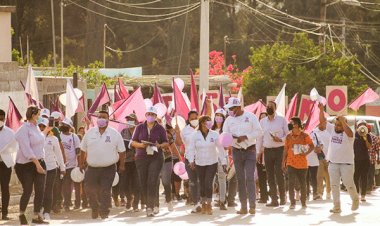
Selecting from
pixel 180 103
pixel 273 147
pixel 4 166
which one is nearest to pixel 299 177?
pixel 273 147

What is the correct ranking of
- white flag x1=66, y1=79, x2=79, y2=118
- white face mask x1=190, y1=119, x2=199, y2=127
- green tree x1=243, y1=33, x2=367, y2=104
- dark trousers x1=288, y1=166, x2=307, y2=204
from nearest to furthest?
1. dark trousers x1=288, y1=166, x2=307, y2=204
2. white face mask x1=190, y1=119, x2=199, y2=127
3. white flag x1=66, y1=79, x2=79, y2=118
4. green tree x1=243, y1=33, x2=367, y2=104

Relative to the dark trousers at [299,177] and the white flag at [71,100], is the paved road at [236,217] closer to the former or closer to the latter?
the dark trousers at [299,177]

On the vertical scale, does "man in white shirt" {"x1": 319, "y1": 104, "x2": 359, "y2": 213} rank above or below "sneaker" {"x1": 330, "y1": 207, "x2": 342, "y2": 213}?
above

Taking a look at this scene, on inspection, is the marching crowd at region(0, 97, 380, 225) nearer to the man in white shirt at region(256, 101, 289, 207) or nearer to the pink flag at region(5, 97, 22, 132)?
the man in white shirt at region(256, 101, 289, 207)

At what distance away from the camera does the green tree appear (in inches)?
1976

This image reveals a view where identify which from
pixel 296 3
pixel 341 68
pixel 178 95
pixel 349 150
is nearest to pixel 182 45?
pixel 341 68

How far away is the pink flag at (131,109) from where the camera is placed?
20.6 metres

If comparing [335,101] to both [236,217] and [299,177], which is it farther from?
[236,217]

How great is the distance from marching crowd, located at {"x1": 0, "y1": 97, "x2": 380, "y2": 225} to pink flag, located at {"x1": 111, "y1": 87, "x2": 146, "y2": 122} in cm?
14

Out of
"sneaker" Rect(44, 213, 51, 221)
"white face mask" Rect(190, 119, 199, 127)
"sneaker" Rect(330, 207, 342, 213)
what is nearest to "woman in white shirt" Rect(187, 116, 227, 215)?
"white face mask" Rect(190, 119, 199, 127)

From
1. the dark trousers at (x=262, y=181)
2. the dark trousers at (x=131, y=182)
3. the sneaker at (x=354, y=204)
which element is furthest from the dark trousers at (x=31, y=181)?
the sneaker at (x=354, y=204)

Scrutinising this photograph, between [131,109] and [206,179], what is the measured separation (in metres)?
2.81

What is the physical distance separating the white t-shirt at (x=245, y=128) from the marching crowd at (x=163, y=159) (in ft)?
0.05

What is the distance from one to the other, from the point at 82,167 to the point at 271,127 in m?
3.77
